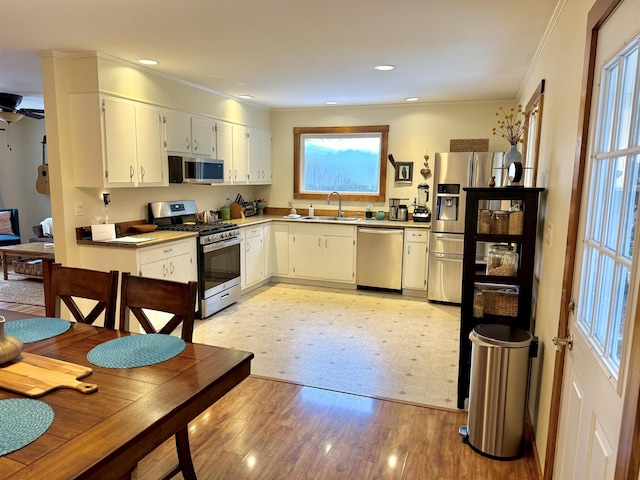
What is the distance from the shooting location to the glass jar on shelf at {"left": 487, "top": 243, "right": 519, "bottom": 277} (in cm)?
258

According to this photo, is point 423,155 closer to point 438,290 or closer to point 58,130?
point 438,290

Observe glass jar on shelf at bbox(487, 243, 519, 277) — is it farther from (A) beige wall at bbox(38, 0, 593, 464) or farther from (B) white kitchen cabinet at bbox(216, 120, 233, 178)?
(B) white kitchen cabinet at bbox(216, 120, 233, 178)

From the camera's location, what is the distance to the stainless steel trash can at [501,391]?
223 cm

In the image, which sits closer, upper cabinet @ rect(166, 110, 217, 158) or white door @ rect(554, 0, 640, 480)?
white door @ rect(554, 0, 640, 480)

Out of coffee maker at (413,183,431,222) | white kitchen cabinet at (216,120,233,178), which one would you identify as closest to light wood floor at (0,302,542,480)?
white kitchen cabinet at (216,120,233,178)

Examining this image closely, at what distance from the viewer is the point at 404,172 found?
19.2 ft

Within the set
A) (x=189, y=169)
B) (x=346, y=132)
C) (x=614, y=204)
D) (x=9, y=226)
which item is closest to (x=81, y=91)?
(x=189, y=169)

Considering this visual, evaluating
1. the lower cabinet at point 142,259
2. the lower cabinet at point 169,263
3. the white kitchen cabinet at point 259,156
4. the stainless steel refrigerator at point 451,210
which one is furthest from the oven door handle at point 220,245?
the stainless steel refrigerator at point 451,210

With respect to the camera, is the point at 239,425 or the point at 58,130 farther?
the point at 58,130

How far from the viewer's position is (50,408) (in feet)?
4.17

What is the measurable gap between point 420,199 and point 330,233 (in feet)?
4.20

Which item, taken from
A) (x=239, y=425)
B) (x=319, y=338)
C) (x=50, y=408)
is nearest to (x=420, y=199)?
(x=319, y=338)

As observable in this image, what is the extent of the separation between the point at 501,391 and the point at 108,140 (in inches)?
135

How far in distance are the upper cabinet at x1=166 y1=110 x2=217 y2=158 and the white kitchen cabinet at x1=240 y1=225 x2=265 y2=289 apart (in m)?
1.03
